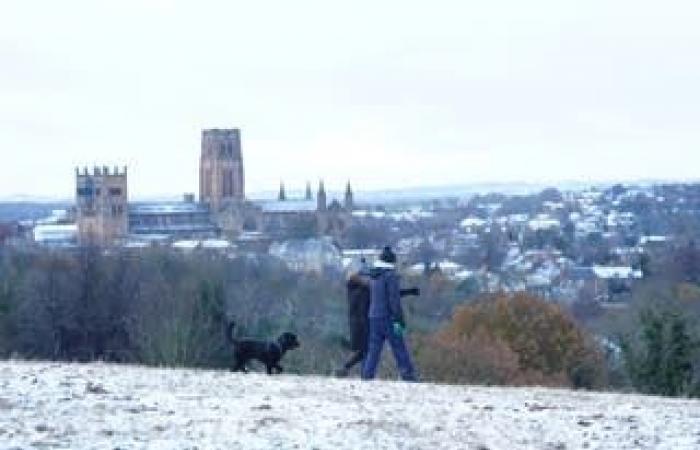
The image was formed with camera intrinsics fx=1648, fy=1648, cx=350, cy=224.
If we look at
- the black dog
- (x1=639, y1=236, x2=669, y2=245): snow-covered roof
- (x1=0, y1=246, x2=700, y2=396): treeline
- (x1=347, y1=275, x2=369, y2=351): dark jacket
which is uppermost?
(x1=347, y1=275, x2=369, y2=351): dark jacket

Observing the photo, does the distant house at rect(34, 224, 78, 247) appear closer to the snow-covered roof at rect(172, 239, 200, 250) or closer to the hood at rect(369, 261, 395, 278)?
the snow-covered roof at rect(172, 239, 200, 250)

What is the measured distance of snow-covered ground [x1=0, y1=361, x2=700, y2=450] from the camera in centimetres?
1456

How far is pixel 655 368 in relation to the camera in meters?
36.8

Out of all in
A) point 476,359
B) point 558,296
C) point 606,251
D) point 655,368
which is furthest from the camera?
point 606,251

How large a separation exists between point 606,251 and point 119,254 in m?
103

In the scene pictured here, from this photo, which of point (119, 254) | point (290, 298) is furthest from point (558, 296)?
point (119, 254)

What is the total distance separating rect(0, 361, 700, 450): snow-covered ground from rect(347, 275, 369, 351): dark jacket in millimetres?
2982

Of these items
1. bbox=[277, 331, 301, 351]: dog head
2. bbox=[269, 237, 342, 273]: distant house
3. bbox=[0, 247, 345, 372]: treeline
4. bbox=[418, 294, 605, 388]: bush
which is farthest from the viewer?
bbox=[269, 237, 342, 273]: distant house

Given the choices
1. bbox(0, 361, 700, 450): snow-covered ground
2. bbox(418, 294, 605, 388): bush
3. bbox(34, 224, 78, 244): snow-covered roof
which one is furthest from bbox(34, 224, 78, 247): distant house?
bbox(0, 361, 700, 450): snow-covered ground

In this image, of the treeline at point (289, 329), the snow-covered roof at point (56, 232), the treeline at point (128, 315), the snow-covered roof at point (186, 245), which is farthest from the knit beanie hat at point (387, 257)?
the snow-covered roof at point (56, 232)

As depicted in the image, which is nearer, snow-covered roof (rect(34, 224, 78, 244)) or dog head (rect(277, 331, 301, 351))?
dog head (rect(277, 331, 301, 351))

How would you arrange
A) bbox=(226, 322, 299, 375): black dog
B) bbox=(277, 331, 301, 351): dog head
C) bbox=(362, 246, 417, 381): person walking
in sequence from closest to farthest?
bbox=(362, 246, 417, 381): person walking → bbox=(226, 322, 299, 375): black dog → bbox=(277, 331, 301, 351): dog head

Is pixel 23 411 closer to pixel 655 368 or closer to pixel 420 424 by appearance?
pixel 420 424

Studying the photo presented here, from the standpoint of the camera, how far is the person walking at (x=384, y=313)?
20047 mm
